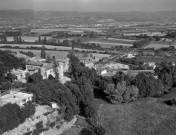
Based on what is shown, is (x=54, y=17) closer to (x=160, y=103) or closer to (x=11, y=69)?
(x=11, y=69)

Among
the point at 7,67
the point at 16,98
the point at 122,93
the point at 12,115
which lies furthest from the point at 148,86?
the point at 7,67

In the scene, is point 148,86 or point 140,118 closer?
point 140,118

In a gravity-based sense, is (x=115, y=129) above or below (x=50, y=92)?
below

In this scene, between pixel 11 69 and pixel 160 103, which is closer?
pixel 160 103

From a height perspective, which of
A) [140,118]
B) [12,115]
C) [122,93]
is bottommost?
[140,118]

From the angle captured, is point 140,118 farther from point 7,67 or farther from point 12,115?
point 7,67

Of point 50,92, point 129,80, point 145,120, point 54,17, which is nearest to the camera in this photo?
point 145,120

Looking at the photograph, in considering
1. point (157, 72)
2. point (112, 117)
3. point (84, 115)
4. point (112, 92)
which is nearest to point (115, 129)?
point (112, 117)

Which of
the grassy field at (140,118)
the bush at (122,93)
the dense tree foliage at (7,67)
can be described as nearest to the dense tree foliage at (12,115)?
A: the grassy field at (140,118)

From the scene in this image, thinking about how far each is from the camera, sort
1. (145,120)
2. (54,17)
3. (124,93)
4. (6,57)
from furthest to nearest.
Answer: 1. (54,17)
2. (6,57)
3. (124,93)
4. (145,120)
